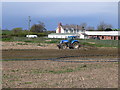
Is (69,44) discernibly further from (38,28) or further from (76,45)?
(38,28)

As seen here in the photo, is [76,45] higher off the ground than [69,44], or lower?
lower

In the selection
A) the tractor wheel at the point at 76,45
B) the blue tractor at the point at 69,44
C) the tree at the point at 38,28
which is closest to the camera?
the blue tractor at the point at 69,44

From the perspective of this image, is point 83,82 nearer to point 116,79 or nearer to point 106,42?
point 116,79

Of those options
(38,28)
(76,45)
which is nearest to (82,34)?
(38,28)

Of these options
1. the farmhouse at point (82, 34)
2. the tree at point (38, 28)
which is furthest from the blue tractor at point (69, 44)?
the tree at point (38, 28)

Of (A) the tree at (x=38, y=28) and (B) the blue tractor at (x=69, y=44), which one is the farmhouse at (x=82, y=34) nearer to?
(A) the tree at (x=38, y=28)

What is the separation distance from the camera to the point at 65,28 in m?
115

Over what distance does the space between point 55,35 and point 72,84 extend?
84000mm

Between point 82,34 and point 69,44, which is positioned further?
point 82,34

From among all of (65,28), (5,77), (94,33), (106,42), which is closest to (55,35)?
(94,33)

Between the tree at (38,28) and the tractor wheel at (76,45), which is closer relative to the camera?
the tractor wheel at (76,45)

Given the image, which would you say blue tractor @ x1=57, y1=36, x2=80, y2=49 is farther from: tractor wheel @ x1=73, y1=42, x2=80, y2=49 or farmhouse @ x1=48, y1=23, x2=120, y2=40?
farmhouse @ x1=48, y1=23, x2=120, y2=40

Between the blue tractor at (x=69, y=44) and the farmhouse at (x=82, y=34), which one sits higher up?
the farmhouse at (x=82, y=34)

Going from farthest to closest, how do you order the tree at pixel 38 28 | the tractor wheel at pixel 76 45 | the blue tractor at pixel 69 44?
the tree at pixel 38 28, the tractor wheel at pixel 76 45, the blue tractor at pixel 69 44
